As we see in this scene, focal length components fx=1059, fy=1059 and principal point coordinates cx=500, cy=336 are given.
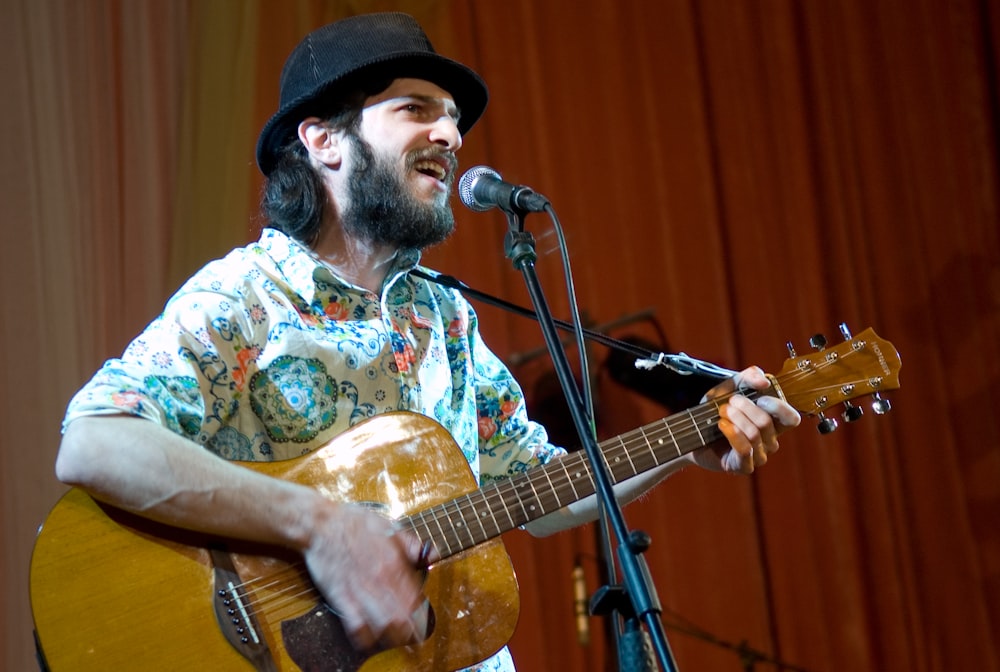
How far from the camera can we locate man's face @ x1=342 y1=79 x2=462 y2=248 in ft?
7.65

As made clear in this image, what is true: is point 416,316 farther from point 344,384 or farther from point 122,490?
point 122,490

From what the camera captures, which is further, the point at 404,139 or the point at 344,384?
the point at 404,139

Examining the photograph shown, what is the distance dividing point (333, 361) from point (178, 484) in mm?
419

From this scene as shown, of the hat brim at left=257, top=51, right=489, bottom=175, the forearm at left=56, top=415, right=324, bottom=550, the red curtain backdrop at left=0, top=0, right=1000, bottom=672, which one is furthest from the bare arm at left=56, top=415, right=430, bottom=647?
the red curtain backdrop at left=0, top=0, right=1000, bottom=672

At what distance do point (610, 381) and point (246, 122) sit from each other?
1693mm

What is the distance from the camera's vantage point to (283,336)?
2035mm

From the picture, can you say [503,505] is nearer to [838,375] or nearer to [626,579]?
[626,579]

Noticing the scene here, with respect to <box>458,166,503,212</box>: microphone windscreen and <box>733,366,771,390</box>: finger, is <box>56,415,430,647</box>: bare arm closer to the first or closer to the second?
<box>458,166,503,212</box>: microphone windscreen

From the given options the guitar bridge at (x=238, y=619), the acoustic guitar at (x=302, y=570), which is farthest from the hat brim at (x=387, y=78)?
the guitar bridge at (x=238, y=619)

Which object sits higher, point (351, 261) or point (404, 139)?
point (404, 139)

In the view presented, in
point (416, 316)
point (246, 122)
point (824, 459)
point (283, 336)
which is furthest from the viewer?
point (824, 459)

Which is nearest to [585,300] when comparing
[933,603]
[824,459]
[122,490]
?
[824,459]

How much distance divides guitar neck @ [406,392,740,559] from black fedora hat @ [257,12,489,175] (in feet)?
3.13

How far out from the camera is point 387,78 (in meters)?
2.38
